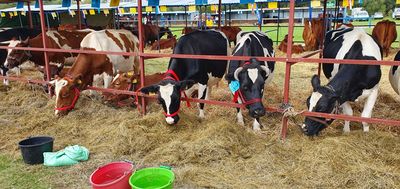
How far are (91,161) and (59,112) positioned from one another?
6.46 feet

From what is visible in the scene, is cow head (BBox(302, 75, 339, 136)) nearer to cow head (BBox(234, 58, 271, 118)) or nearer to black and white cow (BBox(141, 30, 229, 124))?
cow head (BBox(234, 58, 271, 118))

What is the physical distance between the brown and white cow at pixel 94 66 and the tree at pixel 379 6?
47.6m

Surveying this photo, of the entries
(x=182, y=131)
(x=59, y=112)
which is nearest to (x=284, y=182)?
(x=182, y=131)

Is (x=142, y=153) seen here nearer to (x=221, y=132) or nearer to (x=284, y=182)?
(x=221, y=132)

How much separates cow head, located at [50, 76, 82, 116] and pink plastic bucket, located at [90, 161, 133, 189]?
2823mm

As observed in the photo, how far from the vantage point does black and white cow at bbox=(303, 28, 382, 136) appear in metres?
4.38

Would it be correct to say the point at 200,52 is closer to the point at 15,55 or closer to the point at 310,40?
the point at 15,55

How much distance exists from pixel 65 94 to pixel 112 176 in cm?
290

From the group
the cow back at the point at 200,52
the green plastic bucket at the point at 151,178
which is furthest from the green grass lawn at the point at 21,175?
the cow back at the point at 200,52

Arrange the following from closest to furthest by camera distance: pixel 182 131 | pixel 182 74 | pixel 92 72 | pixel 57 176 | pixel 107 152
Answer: pixel 57 176 → pixel 107 152 → pixel 182 131 → pixel 182 74 → pixel 92 72

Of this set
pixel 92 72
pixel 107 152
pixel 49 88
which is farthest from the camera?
pixel 49 88

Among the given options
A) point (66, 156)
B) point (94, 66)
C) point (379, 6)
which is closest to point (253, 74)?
point (66, 156)

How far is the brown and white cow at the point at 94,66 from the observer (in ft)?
19.6

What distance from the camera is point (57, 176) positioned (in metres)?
4.03
